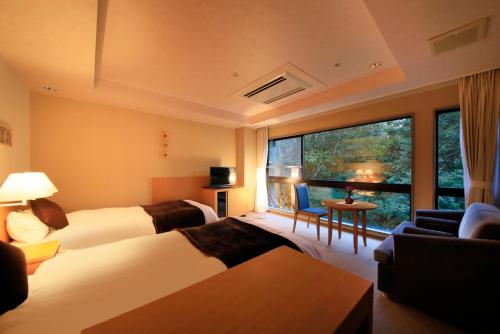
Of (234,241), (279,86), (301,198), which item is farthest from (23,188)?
(301,198)

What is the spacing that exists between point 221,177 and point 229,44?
10.3 feet

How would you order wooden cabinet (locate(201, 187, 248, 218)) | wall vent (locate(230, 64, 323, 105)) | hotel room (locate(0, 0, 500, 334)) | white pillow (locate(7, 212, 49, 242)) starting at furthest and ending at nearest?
wooden cabinet (locate(201, 187, 248, 218))
wall vent (locate(230, 64, 323, 105))
white pillow (locate(7, 212, 49, 242))
hotel room (locate(0, 0, 500, 334))

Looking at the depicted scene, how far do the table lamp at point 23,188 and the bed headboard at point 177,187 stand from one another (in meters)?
2.05

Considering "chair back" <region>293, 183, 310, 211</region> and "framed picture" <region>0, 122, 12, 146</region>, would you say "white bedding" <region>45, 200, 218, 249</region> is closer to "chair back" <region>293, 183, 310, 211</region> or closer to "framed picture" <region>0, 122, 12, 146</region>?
"framed picture" <region>0, 122, 12, 146</region>

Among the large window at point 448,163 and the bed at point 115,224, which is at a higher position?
the large window at point 448,163

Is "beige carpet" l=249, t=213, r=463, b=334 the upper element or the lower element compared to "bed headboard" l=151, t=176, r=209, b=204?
lower

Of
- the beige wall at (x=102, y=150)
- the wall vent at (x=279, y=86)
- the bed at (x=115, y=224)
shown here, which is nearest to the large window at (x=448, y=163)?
the wall vent at (x=279, y=86)

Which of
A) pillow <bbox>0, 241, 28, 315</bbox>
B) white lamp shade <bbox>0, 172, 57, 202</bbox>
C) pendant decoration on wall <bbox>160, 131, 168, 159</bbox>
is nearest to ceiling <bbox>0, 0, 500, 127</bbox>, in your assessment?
pendant decoration on wall <bbox>160, 131, 168, 159</bbox>

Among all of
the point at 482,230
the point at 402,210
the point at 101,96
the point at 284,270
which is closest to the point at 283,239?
the point at 284,270

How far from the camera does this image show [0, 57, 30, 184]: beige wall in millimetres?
1942

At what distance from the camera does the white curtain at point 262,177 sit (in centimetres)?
504

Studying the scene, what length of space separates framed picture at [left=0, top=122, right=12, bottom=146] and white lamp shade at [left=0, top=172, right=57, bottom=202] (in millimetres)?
587

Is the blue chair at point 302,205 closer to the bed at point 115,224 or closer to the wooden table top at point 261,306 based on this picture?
the bed at point 115,224

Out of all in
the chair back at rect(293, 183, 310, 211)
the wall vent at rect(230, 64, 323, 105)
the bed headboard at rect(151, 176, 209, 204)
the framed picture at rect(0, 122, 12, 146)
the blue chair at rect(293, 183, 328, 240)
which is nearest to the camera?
the framed picture at rect(0, 122, 12, 146)
